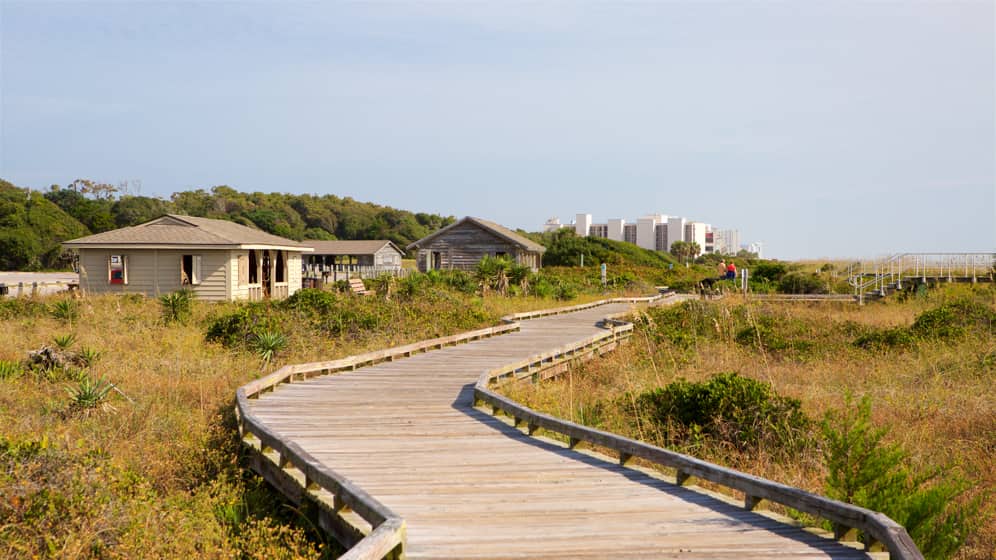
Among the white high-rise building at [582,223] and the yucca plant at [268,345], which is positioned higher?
the white high-rise building at [582,223]

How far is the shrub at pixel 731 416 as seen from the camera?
Answer: 350 inches

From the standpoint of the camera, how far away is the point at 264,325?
15359 mm

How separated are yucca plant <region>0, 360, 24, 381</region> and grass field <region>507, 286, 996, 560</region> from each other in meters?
7.74

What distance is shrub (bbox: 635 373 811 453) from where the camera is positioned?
350 inches

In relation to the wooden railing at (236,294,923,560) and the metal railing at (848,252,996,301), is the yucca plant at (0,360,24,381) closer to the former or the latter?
the wooden railing at (236,294,923,560)

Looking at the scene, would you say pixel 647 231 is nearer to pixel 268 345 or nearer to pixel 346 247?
pixel 346 247

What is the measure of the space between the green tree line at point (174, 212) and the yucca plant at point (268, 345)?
54010mm

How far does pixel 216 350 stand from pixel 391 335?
3864 mm

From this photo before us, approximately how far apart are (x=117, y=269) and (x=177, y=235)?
2.70 meters

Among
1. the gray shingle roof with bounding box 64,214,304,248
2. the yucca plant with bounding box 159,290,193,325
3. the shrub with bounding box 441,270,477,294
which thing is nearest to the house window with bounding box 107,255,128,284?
the gray shingle roof with bounding box 64,214,304,248

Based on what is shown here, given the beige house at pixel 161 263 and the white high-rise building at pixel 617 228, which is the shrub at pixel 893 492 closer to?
the beige house at pixel 161 263

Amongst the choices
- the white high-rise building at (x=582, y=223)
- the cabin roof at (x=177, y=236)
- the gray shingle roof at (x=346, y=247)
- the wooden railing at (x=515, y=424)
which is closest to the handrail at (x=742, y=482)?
the wooden railing at (x=515, y=424)

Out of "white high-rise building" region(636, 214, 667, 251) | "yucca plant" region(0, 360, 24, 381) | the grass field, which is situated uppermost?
"white high-rise building" region(636, 214, 667, 251)

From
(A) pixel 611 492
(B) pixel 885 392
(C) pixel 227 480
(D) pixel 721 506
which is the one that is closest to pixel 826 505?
(D) pixel 721 506
